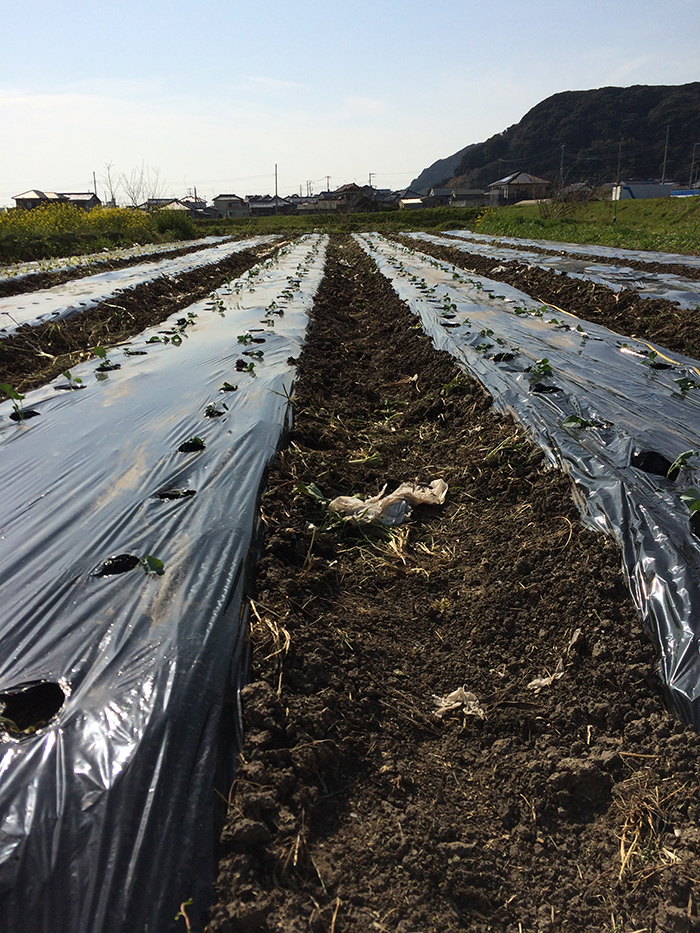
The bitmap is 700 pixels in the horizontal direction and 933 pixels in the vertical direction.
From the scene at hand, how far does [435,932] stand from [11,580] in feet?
7.20

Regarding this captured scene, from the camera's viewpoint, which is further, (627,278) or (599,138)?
(599,138)

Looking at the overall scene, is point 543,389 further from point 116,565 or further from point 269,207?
point 269,207

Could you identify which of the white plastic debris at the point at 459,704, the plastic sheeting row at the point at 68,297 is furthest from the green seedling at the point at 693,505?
the plastic sheeting row at the point at 68,297

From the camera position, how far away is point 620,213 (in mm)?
31547

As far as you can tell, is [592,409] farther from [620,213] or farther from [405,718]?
[620,213]

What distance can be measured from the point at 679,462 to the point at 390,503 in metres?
1.90

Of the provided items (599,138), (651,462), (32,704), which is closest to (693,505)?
(651,462)

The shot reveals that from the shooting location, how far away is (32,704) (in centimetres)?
205

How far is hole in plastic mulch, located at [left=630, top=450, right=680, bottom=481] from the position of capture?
12.3 feet

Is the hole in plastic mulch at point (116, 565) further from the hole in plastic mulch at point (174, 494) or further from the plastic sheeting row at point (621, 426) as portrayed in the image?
the plastic sheeting row at point (621, 426)

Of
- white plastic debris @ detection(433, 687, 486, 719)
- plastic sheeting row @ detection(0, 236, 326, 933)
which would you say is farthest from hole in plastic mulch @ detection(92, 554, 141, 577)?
white plastic debris @ detection(433, 687, 486, 719)

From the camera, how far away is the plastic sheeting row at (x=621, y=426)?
2588 millimetres

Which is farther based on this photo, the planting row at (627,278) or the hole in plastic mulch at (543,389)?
the planting row at (627,278)

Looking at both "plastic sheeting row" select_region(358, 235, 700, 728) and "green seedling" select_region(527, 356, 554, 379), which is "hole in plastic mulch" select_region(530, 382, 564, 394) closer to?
"plastic sheeting row" select_region(358, 235, 700, 728)
